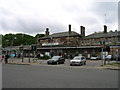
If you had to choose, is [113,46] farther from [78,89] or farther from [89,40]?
[78,89]

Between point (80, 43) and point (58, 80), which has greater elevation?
point (80, 43)

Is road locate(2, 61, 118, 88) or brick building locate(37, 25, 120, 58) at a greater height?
brick building locate(37, 25, 120, 58)

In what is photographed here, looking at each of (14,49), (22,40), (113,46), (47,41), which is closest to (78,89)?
(113,46)

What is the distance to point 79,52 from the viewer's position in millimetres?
56125

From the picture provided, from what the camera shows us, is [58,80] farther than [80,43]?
No

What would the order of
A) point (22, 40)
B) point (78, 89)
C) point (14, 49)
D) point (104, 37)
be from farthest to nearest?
point (22, 40), point (14, 49), point (104, 37), point (78, 89)

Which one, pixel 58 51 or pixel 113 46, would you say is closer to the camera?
pixel 113 46

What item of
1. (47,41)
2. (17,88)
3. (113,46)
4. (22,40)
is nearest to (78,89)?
(17,88)

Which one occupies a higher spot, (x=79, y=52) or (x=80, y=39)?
(x=80, y=39)

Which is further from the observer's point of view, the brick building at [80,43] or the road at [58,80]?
the brick building at [80,43]

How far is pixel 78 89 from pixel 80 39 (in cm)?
5347

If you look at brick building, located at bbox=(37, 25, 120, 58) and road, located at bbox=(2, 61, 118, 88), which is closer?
road, located at bbox=(2, 61, 118, 88)

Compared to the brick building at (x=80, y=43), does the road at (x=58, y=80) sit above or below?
below

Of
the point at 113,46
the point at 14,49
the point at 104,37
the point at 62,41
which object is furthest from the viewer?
the point at 14,49
